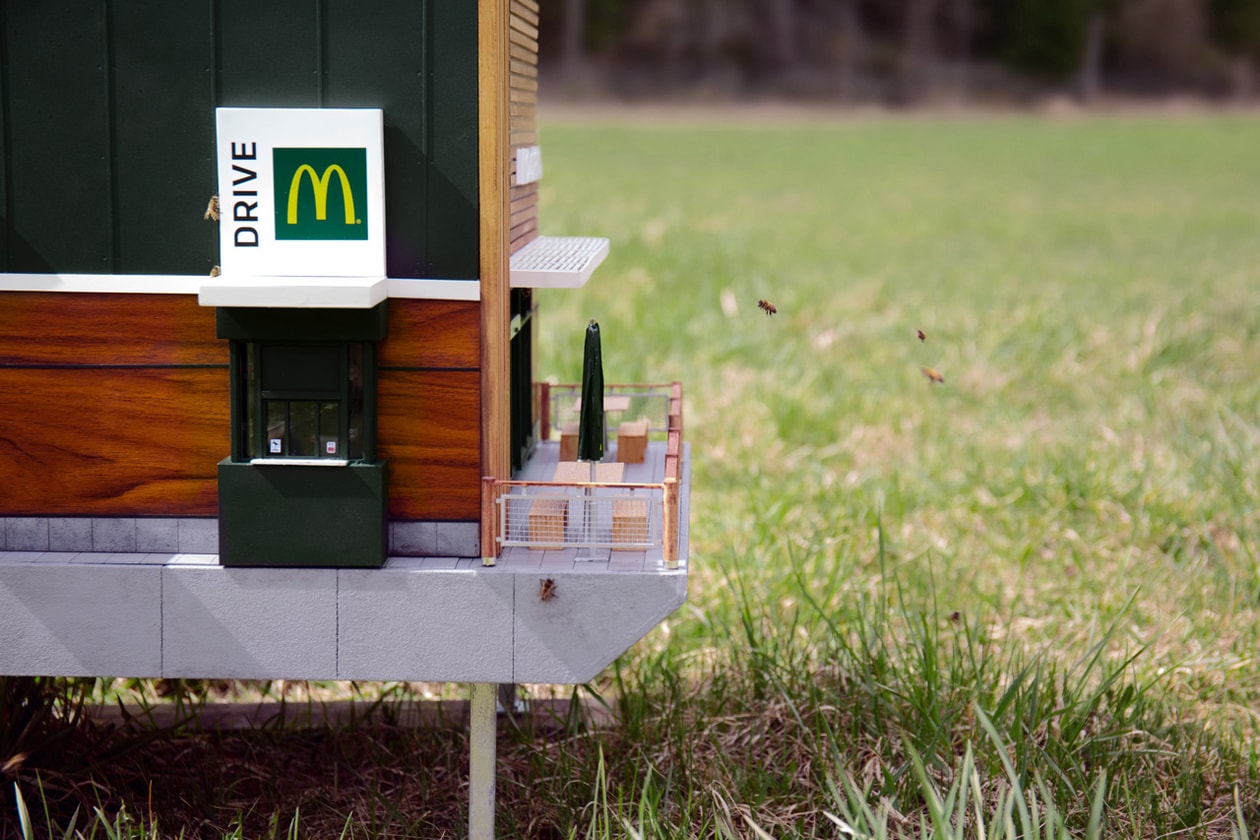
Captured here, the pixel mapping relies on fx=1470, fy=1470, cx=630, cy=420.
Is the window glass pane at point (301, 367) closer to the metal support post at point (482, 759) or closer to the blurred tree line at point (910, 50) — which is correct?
the metal support post at point (482, 759)

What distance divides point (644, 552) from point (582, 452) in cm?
59

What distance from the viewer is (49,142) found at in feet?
18.8

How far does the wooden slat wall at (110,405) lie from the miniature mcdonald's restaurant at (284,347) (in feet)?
0.04

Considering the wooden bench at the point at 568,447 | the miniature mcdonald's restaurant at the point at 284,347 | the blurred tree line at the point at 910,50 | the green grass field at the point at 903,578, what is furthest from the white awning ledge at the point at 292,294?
the blurred tree line at the point at 910,50

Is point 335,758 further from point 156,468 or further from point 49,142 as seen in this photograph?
point 49,142

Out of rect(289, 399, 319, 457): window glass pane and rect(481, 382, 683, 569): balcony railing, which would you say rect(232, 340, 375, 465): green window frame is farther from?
rect(481, 382, 683, 569): balcony railing

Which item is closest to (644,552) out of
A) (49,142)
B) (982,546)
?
(49,142)

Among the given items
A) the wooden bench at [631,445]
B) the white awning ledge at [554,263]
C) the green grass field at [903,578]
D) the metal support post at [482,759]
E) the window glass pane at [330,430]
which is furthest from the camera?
the wooden bench at [631,445]

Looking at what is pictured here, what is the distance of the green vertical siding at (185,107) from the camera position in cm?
562

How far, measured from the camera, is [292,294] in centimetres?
542

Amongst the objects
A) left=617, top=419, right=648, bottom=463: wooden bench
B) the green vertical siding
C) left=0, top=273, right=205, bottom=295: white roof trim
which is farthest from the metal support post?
left=0, top=273, right=205, bottom=295: white roof trim

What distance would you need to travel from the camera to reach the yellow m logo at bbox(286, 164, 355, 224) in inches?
221

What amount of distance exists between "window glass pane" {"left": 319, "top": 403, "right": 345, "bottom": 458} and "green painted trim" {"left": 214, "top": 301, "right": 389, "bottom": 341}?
0.28m

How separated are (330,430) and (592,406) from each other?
1157 mm
